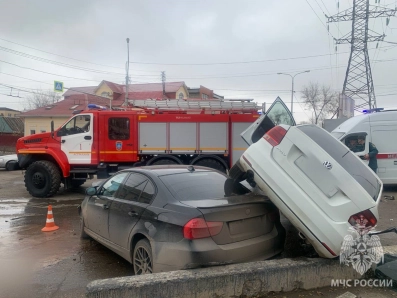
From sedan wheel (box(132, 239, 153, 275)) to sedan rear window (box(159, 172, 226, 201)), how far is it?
70 cm

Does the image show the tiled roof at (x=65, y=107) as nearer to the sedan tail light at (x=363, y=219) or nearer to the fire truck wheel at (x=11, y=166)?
the fire truck wheel at (x=11, y=166)

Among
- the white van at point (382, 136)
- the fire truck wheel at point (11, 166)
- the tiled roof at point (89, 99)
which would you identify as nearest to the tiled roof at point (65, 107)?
the tiled roof at point (89, 99)

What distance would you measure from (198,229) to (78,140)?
319 inches

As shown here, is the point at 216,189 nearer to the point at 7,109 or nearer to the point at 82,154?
the point at 82,154

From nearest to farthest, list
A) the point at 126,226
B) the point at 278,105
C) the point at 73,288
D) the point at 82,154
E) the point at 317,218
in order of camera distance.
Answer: the point at 317,218
the point at 73,288
the point at 126,226
the point at 278,105
the point at 82,154

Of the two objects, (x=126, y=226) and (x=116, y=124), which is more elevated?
(x=116, y=124)

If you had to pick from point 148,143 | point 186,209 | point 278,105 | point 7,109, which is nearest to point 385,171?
point 278,105

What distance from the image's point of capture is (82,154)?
34.7ft

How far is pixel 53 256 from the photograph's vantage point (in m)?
5.23

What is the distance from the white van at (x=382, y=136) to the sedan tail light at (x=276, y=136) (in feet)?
27.3

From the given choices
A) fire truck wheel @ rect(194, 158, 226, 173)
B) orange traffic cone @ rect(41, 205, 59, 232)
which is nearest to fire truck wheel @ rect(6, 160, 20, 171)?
fire truck wheel @ rect(194, 158, 226, 173)

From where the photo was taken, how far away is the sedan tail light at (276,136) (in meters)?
4.04

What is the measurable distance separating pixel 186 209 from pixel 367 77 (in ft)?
97.5

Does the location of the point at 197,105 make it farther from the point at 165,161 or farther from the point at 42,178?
the point at 42,178
